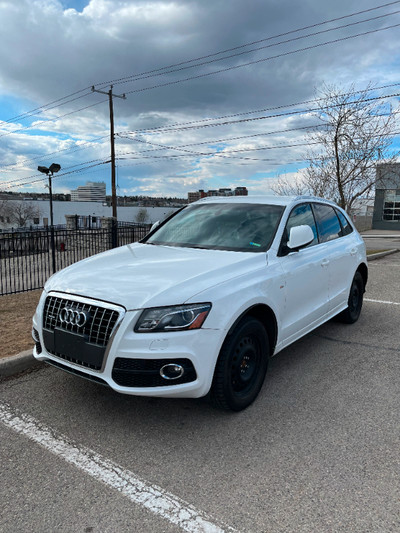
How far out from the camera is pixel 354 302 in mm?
5684

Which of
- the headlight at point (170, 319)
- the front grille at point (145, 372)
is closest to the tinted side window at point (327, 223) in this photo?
the headlight at point (170, 319)

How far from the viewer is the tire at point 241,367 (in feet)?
9.61

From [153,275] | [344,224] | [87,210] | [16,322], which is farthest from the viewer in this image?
[87,210]

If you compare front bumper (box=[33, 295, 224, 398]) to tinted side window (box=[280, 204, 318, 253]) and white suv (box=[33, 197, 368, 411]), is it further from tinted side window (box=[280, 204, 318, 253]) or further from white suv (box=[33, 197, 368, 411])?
tinted side window (box=[280, 204, 318, 253])

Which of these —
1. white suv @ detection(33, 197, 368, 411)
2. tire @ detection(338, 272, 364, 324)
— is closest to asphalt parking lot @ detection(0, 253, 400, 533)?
white suv @ detection(33, 197, 368, 411)

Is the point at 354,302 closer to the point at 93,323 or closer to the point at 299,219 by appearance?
the point at 299,219

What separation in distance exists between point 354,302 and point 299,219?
208 centimetres

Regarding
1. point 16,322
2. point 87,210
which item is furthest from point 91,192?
point 16,322

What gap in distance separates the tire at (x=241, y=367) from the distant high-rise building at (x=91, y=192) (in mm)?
87837

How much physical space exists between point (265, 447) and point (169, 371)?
866 millimetres

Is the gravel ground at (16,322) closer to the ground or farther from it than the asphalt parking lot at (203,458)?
farther from it

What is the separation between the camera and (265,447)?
278 cm

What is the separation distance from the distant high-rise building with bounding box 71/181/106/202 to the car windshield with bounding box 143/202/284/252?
86333 mm

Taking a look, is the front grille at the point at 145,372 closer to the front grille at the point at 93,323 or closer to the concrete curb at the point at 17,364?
the front grille at the point at 93,323
